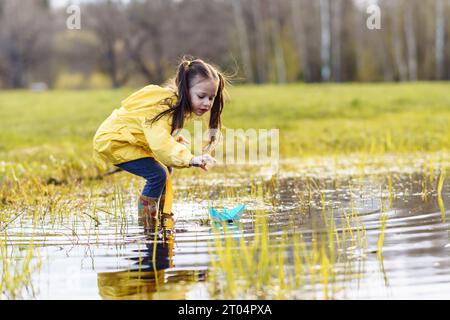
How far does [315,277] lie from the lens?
14.9ft

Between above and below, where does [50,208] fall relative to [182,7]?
below

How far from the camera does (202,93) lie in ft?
20.6

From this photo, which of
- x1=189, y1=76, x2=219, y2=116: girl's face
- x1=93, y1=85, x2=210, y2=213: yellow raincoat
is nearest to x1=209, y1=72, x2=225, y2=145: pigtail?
x1=189, y1=76, x2=219, y2=116: girl's face

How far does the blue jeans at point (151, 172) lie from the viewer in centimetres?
693

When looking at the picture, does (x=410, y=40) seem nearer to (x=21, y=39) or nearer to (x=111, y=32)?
(x=111, y=32)

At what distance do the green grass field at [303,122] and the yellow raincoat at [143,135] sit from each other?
3741 millimetres

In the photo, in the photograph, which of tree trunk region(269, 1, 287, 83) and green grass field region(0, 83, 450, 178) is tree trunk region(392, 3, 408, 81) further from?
green grass field region(0, 83, 450, 178)

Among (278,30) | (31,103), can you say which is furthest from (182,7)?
(31,103)

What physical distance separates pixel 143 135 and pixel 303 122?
10580mm

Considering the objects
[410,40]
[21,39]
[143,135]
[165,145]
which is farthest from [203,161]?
[21,39]

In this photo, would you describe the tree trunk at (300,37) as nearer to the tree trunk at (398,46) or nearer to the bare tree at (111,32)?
the tree trunk at (398,46)

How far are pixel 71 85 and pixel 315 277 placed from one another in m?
58.5

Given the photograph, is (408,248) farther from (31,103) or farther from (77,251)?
(31,103)
